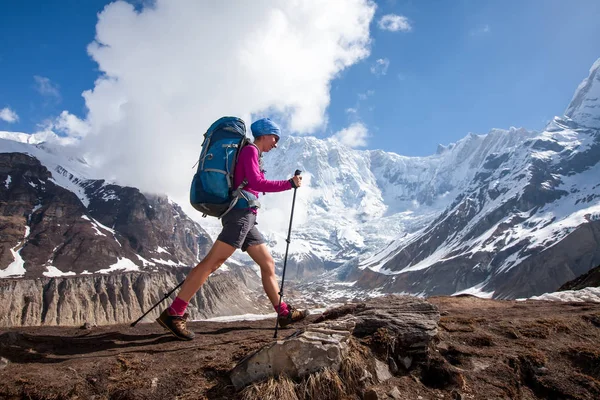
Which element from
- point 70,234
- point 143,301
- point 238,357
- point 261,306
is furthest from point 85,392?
point 261,306

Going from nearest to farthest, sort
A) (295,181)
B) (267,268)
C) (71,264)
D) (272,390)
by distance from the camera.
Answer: (272,390) < (295,181) < (267,268) < (71,264)

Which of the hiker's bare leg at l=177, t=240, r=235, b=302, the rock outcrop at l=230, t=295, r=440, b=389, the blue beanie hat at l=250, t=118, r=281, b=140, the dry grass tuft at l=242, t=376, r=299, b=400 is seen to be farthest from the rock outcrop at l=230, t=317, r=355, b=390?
the blue beanie hat at l=250, t=118, r=281, b=140

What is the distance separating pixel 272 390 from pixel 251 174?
10.7 ft

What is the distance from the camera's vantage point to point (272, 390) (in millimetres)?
3936

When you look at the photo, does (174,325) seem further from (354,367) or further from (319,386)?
(354,367)

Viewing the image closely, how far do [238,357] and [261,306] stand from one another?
654ft

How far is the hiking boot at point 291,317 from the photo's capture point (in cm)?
695

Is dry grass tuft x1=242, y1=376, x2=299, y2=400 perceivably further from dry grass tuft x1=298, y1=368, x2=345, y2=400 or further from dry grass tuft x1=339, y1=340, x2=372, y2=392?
dry grass tuft x1=339, y1=340, x2=372, y2=392

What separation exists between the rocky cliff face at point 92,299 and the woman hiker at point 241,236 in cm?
10305

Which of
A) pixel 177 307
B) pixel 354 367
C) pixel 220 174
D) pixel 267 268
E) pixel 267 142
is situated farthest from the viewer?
pixel 267 142

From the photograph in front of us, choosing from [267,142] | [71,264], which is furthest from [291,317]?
[71,264]

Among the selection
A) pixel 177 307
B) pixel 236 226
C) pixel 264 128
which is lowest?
pixel 177 307

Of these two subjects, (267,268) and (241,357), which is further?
(267,268)

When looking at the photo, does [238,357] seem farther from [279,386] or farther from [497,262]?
[497,262]
